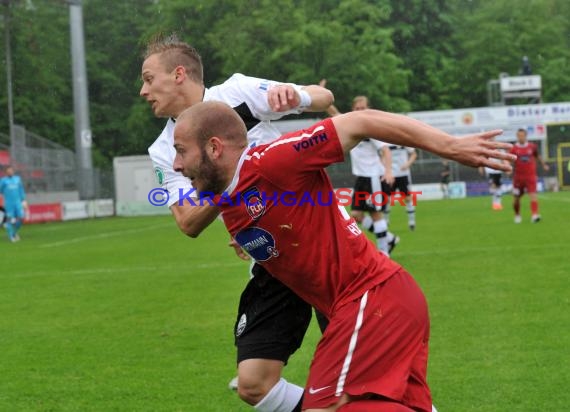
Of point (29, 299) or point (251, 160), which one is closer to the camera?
point (251, 160)

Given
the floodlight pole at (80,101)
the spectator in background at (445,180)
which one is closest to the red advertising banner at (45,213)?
the floodlight pole at (80,101)

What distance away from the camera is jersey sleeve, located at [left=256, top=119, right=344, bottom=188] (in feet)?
11.7

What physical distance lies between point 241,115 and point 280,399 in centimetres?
160

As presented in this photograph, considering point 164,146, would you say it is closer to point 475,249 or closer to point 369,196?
point 369,196

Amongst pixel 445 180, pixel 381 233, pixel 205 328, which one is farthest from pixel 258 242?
pixel 445 180

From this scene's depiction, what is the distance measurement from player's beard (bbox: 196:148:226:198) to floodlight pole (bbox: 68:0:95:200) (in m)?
33.4

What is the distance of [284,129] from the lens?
45.7m

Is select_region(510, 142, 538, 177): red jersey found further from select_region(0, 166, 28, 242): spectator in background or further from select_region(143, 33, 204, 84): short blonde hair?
select_region(143, 33, 204, 84): short blonde hair

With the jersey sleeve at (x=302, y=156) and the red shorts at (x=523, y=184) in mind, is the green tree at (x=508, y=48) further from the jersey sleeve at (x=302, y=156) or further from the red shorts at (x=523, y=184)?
the jersey sleeve at (x=302, y=156)

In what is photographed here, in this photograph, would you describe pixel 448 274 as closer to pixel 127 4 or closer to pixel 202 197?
pixel 202 197

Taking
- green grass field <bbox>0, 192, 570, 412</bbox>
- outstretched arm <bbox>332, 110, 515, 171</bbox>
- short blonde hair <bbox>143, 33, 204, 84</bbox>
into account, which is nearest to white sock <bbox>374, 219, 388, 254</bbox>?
green grass field <bbox>0, 192, 570, 412</bbox>

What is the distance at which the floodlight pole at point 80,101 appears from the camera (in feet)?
125

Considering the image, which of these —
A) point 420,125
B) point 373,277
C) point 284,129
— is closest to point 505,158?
point 420,125

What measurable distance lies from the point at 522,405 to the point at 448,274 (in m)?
6.17
